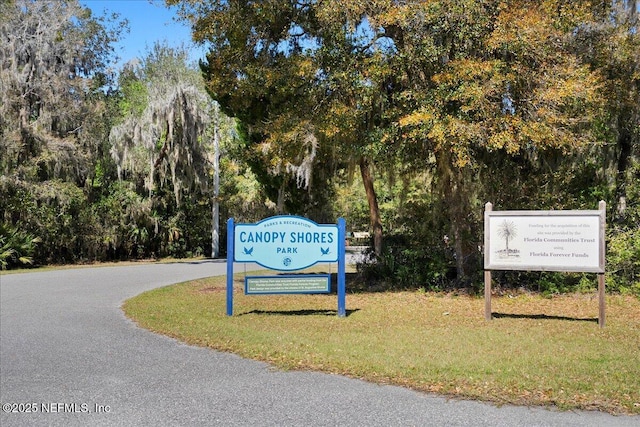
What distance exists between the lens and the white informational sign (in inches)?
351

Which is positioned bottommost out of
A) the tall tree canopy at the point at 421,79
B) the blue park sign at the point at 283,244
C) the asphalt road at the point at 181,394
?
the asphalt road at the point at 181,394

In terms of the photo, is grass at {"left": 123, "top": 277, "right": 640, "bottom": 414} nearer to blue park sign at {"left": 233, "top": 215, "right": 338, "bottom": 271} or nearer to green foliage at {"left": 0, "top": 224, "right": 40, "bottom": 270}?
blue park sign at {"left": 233, "top": 215, "right": 338, "bottom": 271}

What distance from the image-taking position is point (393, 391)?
5434mm

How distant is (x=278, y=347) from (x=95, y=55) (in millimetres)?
28112

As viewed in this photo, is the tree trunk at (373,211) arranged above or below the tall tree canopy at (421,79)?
below

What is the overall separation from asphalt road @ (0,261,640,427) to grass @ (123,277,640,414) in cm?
35

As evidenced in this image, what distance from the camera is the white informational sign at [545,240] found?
29.3ft

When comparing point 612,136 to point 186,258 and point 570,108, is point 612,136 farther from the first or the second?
point 186,258

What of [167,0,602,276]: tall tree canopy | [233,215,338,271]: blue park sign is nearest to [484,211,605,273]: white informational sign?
[167,0,602,276]: tall tree canopy

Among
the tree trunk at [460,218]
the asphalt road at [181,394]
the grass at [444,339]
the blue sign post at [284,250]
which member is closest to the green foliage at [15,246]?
the grass at [444,339]

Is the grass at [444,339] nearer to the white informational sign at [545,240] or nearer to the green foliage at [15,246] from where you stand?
the white informational sign at [545,240]

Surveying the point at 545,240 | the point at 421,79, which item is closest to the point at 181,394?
the point at 545,240

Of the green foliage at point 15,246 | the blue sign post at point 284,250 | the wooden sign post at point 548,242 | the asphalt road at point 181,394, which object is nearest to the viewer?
the asphalt road at point 181,394

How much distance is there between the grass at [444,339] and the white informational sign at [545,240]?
959mm
